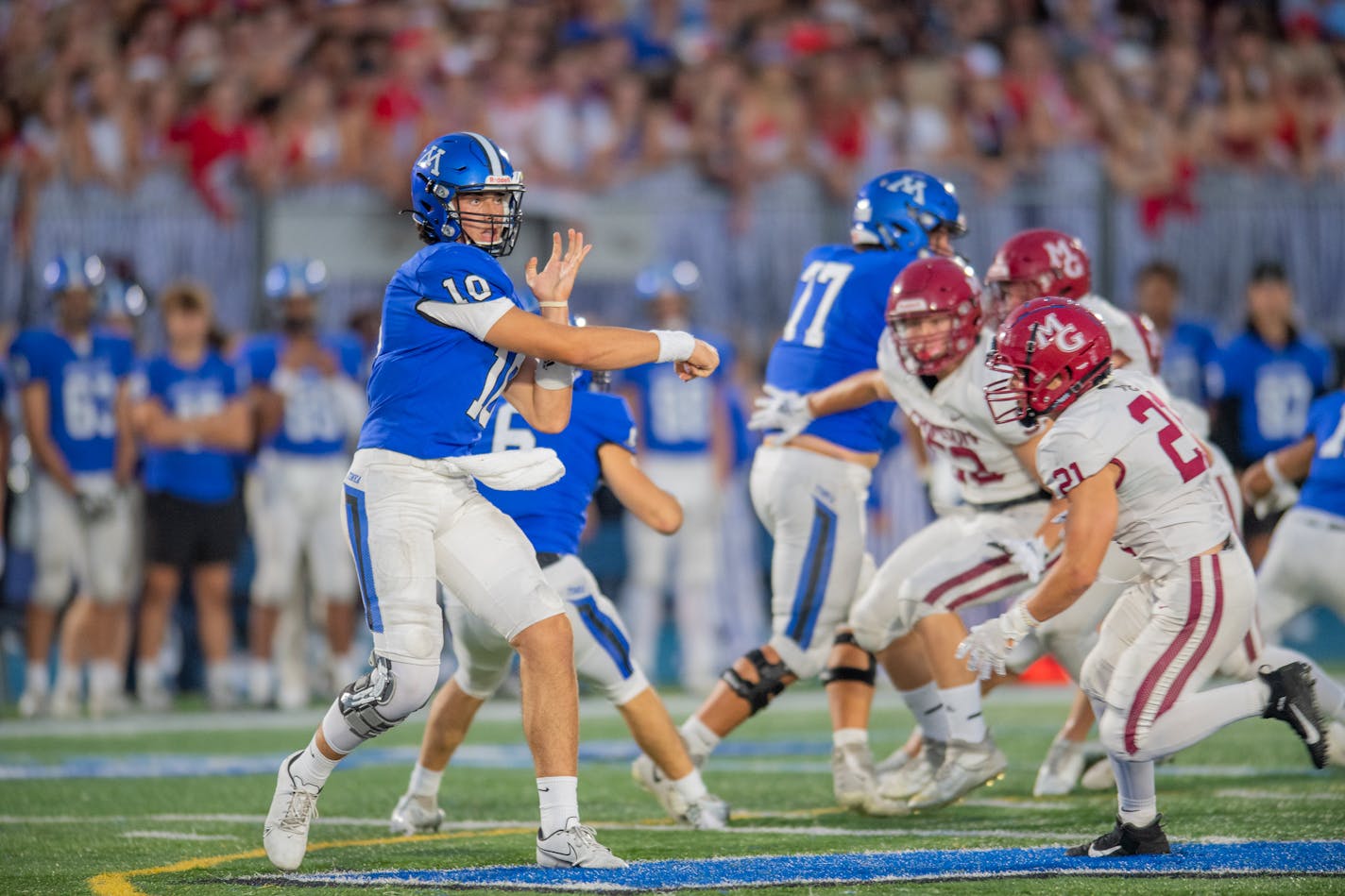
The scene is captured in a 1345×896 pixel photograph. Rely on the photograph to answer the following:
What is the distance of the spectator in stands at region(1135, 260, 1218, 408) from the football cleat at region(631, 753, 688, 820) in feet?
18.6

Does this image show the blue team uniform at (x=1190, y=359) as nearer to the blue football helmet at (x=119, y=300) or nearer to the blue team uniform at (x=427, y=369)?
the blue football helmet at (x=119, y=300)

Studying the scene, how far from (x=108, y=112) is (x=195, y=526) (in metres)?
3.56

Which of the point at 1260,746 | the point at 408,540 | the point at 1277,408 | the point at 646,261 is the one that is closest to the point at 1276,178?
the point at 1277,408

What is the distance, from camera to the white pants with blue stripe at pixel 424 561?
4.71 m

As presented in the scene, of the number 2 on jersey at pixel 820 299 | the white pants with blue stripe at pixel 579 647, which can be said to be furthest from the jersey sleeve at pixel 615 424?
the number 2 on jersey at pixel 820 299

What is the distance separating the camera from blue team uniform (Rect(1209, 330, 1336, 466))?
1059 centimetres

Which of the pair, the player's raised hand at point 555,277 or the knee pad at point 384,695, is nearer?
the knee pad at point 384,695

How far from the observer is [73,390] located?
9938 millimetres

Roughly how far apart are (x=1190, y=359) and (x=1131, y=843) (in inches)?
258

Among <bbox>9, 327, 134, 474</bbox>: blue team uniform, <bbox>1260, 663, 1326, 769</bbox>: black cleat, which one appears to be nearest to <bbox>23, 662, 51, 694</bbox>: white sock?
<bbox>9, 327, 134, 474</bbox>: blue team uniform

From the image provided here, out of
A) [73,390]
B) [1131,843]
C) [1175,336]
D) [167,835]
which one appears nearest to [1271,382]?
[1175,336]

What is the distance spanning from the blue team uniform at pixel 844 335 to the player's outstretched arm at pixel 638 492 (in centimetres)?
86

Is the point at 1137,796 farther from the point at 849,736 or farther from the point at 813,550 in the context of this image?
the point at 813,550

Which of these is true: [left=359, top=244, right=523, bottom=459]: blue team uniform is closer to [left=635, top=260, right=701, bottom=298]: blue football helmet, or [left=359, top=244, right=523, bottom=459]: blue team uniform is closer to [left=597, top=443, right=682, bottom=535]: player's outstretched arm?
[left=597, top=443, right=682, bottom=535]: player's outstretched arm
